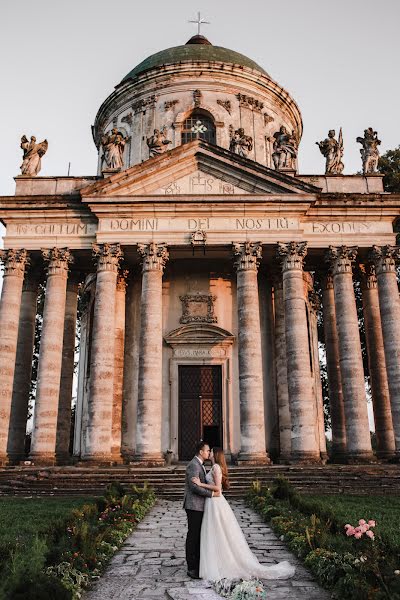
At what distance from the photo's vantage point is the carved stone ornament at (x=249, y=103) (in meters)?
29.6

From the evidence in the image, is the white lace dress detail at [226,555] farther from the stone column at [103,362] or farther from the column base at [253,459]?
Answer: the stone column at [103,362]

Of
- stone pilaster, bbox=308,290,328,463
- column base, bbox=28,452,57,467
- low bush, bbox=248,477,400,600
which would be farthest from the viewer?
stone pilaster, bbox=308,290,328,463

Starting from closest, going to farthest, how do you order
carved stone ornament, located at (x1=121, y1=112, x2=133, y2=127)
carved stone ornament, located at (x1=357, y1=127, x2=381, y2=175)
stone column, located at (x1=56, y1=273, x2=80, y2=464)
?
1. stone column, located at (x1=56, y1=273, x2=80, y2=464)
2. carved stone ornament, located at (x1=357, y1=127, x2=381, y2=175)
3. carved stone ornament, located at (x1=121, y1=112, x2=133, y2=127)

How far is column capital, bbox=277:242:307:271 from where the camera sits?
21516 millimetres

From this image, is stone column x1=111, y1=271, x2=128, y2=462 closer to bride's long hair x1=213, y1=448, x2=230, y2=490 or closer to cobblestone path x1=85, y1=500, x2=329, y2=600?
cobblestone path x1=85, y1=500, x2=329, y2=600

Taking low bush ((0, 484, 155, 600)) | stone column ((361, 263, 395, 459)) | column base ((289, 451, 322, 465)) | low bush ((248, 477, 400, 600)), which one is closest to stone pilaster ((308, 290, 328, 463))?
stone column ((361, 263, 395, 459))

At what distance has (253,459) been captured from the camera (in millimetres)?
19109

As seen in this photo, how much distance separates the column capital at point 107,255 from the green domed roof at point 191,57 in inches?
543

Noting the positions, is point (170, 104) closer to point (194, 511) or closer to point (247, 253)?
point (247, 253)

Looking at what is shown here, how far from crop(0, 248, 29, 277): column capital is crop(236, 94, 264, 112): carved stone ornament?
15.1 metres

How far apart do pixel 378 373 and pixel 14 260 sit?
16.1m

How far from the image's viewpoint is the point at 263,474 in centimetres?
1770

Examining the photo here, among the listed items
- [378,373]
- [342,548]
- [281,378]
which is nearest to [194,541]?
[342,548]

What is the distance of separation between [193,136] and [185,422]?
1551 centimetres
